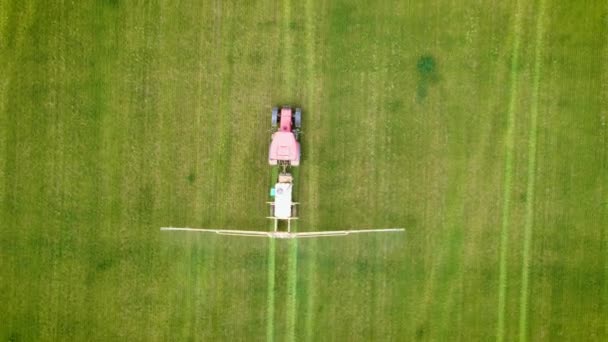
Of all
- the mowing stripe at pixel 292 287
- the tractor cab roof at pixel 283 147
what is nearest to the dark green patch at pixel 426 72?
the tractor cab roof at pixel 283 147

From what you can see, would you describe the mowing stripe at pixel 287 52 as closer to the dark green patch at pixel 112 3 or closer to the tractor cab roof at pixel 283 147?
the tractor cab roof at pixel 283 147

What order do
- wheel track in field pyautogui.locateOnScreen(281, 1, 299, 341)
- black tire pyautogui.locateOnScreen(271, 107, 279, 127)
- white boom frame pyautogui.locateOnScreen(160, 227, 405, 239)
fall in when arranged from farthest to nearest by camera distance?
wheel track in field pyautogui.locateOnScreen(281, 1, 299, 341) < black tire pyautogui.locateOnScreen(271, 107, 279, 127) < white boom frame pyautogui.locateOnScreen(160, 227, 405, 239)

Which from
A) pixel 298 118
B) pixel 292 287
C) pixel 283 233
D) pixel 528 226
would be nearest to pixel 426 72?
pixel 298 118

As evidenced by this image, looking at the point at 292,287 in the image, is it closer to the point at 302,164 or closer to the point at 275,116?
the point at 302,164

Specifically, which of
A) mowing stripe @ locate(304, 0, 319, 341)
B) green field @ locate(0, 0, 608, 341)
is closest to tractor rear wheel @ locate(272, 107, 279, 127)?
green field @ locate(0, 0, 608, 341)

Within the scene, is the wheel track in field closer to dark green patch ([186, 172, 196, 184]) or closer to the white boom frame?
the white boom frame
